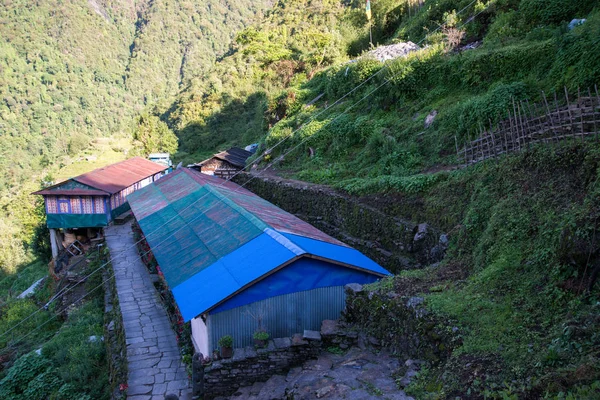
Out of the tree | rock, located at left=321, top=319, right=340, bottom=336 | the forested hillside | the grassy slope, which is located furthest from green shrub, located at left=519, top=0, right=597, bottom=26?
the forested hillside

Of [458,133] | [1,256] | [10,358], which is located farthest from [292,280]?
[1,256]

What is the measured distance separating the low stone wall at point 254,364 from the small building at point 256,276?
0.50 metres

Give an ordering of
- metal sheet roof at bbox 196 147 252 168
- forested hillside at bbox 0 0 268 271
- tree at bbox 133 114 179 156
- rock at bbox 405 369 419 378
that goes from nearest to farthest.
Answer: rock at bbox 405 369 419 378, metal sheet roof at bbox 196 147 252 168, tree at bbox 133 114 179 156, forested hillside at bbox 0 0 268 271

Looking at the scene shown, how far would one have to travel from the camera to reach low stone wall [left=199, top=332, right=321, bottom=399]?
294 inches

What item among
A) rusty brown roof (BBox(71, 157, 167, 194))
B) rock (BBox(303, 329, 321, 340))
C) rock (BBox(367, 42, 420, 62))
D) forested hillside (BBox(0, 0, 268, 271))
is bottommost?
rock (BBox(303, 329, 321, 340))

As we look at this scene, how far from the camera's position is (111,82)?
→ 83000 millimetres

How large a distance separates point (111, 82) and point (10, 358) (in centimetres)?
8187

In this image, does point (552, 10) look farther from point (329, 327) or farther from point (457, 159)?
point (329, 327)

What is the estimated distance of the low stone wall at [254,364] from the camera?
24.5 feet

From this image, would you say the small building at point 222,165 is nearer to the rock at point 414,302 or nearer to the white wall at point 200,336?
the white wall at point 200,336

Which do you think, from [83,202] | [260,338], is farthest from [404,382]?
[83,202]

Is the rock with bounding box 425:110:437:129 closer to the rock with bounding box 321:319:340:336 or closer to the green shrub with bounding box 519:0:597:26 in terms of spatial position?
the green shrub with bounding box 519:0:597:26

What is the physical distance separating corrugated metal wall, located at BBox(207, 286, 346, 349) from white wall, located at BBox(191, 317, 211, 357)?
11.5 inches

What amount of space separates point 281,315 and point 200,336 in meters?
1.86
